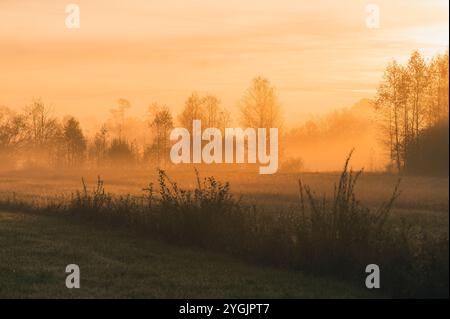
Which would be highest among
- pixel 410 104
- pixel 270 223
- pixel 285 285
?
pixel 410 104

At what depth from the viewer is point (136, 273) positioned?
458 inches

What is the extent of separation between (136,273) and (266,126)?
164 feet

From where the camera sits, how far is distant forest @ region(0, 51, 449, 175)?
173 feet

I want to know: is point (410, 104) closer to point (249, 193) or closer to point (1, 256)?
point (249, 193)

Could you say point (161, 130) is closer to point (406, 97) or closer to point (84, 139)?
point (84, 139)

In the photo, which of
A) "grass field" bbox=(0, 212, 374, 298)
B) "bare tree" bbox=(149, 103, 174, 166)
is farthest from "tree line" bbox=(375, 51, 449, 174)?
"grass field" bbox=(0, 212, 374, 298)

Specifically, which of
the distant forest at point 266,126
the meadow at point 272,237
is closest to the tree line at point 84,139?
the distant forest at point 266,126

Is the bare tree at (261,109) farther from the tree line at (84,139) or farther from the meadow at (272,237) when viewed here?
the meadow at (272,237)

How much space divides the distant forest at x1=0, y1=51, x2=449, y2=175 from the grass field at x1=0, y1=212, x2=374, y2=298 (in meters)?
26.1

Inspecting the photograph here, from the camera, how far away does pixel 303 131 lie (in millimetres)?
103188

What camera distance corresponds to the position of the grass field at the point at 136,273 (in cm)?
1020

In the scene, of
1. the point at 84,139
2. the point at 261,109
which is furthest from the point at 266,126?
the point at 84,139

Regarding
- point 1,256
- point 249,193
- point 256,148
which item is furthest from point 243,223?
point 256,148

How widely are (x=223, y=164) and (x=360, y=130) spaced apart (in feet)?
124
